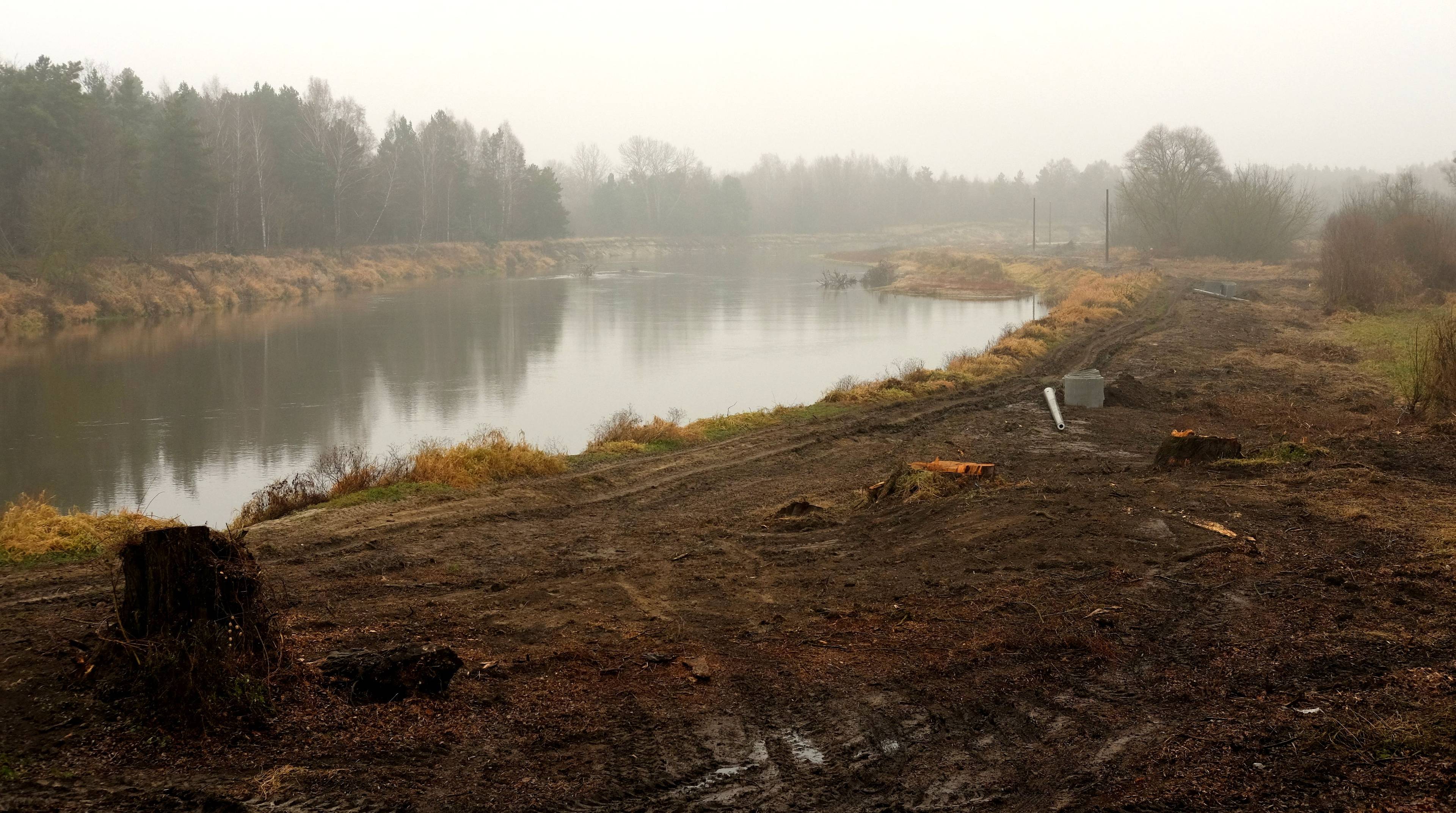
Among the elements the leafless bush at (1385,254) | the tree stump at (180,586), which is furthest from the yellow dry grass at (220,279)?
the leafless bush at (1385,254)

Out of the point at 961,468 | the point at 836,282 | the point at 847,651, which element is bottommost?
the point at 847,651

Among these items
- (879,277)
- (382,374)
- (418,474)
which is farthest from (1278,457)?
(879,277)

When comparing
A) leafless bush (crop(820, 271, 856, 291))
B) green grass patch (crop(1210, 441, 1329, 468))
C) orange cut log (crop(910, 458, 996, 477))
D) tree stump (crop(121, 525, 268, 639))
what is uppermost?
leafless bush (crop(820, 271, 856, 291))

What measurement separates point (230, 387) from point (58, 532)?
52.5 ft

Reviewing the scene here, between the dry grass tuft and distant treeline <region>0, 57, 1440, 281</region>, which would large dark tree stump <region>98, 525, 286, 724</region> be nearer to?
the dry grass tuft

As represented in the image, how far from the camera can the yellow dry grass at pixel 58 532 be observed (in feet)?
28.5

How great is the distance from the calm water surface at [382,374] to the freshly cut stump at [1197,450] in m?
9.11

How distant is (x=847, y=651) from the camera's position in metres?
6.62

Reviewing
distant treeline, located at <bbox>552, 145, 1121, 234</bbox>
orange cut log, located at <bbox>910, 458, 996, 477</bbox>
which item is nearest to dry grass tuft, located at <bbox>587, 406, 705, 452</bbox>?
orange cut log, located at <bbox>910, 458, 996, 477</bbox>

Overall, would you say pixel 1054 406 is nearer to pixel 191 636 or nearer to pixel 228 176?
pixel 191 636

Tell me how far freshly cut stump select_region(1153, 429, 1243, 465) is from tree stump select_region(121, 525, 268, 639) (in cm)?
952

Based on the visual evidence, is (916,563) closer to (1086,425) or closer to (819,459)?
(819,459)

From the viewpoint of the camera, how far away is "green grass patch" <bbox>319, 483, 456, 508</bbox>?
1115 cm

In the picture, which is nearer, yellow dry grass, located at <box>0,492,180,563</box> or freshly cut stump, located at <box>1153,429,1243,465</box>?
yellow dry grass, located at <box>0,492,180,563</box>
